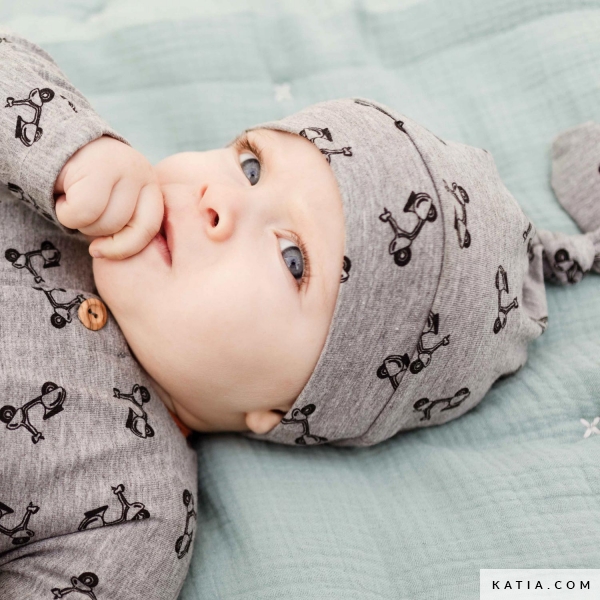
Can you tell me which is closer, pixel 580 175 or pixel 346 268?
pixel 346 268

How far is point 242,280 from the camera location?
39.5 inches

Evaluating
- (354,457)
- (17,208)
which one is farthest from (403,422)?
(17,208)

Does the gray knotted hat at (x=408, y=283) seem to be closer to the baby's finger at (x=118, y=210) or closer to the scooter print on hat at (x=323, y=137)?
the scooter print on hat at (x=323, y=137)

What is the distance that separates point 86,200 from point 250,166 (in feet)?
0.97

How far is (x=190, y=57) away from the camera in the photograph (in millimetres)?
1545

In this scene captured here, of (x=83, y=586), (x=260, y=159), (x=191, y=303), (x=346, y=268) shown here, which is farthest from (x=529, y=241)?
(x=83, y=586)

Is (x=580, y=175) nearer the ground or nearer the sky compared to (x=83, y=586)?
nearer the sky

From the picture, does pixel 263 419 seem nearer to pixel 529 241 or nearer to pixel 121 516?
pixel 121 516

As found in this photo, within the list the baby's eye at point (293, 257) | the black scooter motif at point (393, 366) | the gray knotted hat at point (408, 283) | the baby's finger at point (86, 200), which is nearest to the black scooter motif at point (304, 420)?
the gray knotted hat at point (408, 283)

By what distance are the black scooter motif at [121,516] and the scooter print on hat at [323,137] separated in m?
0.63

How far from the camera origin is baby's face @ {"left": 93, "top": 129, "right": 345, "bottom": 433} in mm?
1010

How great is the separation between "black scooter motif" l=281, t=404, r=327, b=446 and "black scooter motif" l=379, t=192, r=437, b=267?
0.99 feet

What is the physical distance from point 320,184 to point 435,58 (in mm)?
794

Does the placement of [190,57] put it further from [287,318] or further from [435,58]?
[287,318]
